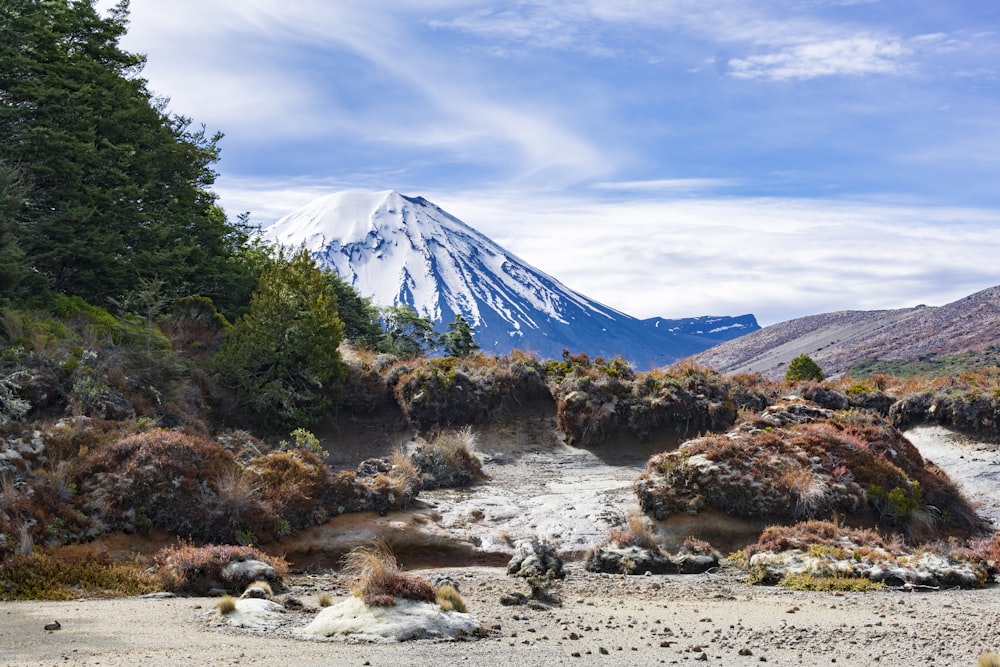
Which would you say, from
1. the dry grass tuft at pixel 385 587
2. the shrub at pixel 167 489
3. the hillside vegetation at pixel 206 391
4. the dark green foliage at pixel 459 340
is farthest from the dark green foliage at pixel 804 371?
the dry grass tuft at pixel 385 587

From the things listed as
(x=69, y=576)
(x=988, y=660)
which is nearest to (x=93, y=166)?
(x=69, y=576)

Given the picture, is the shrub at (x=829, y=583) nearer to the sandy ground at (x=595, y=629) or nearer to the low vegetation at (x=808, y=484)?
the sandy ground at (x=595, y=629)

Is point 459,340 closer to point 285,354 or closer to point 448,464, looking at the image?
point 285,354

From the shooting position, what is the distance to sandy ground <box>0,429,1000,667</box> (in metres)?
7.39

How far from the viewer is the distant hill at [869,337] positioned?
355 ft

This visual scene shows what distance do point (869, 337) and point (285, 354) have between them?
A: 435 ft

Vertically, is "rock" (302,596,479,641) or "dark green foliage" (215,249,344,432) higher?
"dark green foliage" (215,249,344,432)

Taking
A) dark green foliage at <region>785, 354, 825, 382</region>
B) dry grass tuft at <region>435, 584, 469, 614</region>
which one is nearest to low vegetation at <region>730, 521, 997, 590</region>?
dry grass tuft at <region>435, 584, 469, 614</region>

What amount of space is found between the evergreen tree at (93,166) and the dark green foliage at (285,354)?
3109mm

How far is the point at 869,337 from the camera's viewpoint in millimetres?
137125

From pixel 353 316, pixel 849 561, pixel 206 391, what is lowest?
pixel 849 561

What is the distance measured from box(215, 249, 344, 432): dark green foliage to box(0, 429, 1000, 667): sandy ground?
9232 millimetres

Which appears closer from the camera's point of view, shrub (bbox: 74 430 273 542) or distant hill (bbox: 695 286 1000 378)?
shrub (bbox: 74 430 273 542)

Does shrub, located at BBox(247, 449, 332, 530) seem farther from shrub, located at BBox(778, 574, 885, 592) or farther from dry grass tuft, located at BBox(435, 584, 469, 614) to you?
shrub, located at BBox(778, 574, 885, 592)
